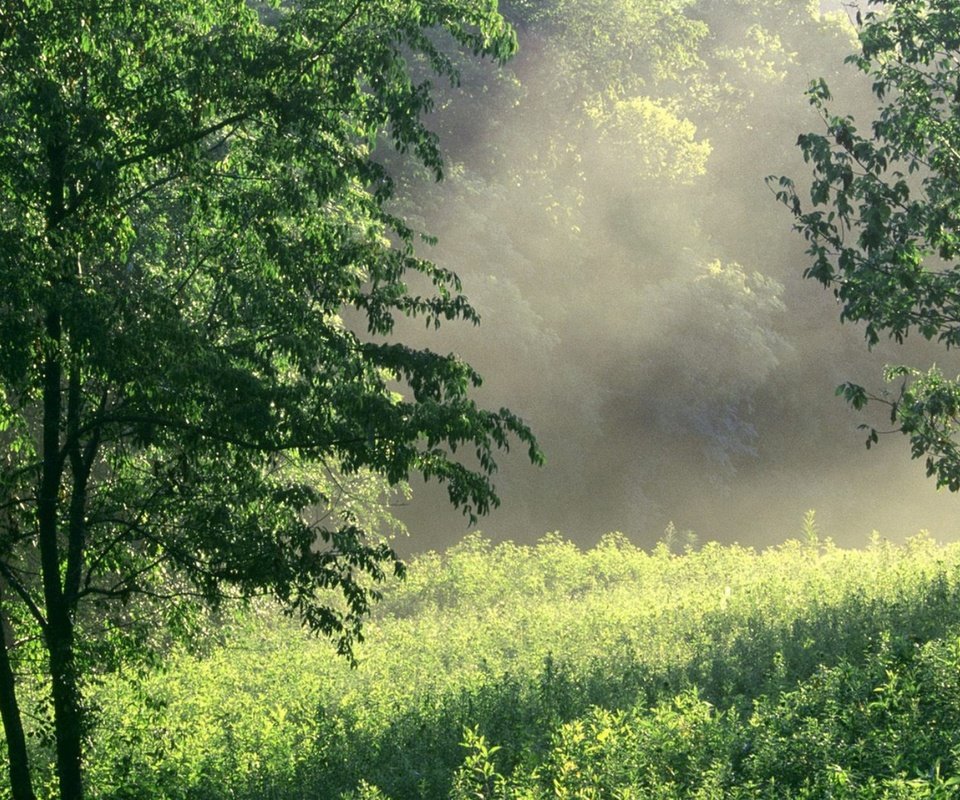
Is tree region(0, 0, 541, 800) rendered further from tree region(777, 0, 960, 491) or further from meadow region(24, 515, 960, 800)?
tree region(777, 0, 960, 491)

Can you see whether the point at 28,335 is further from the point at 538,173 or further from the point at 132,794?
the point at 538,173

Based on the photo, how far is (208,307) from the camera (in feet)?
35.2

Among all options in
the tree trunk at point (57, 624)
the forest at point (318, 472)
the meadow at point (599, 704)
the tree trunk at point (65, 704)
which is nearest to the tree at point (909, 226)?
the forest at point (318, 472)

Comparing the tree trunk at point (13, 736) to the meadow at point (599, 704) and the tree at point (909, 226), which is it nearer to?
the meadow at point (599, 704)

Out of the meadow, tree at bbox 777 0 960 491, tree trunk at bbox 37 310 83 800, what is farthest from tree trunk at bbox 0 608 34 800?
tree at bbox 777 0 960 491

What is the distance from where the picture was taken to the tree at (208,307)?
925cm

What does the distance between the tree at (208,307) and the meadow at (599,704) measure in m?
1.48

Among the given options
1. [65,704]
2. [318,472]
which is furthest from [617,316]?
[65,704]

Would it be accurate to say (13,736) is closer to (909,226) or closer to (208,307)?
(208,307)

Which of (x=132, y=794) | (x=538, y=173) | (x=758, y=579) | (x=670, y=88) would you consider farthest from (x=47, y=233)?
(x=670, y=88)

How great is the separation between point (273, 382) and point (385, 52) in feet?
8.69

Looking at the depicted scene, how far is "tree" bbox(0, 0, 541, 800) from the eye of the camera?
9.25m

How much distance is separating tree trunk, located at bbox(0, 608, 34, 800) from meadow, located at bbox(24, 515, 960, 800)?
23.5 inches

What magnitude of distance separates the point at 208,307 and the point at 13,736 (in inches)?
142
